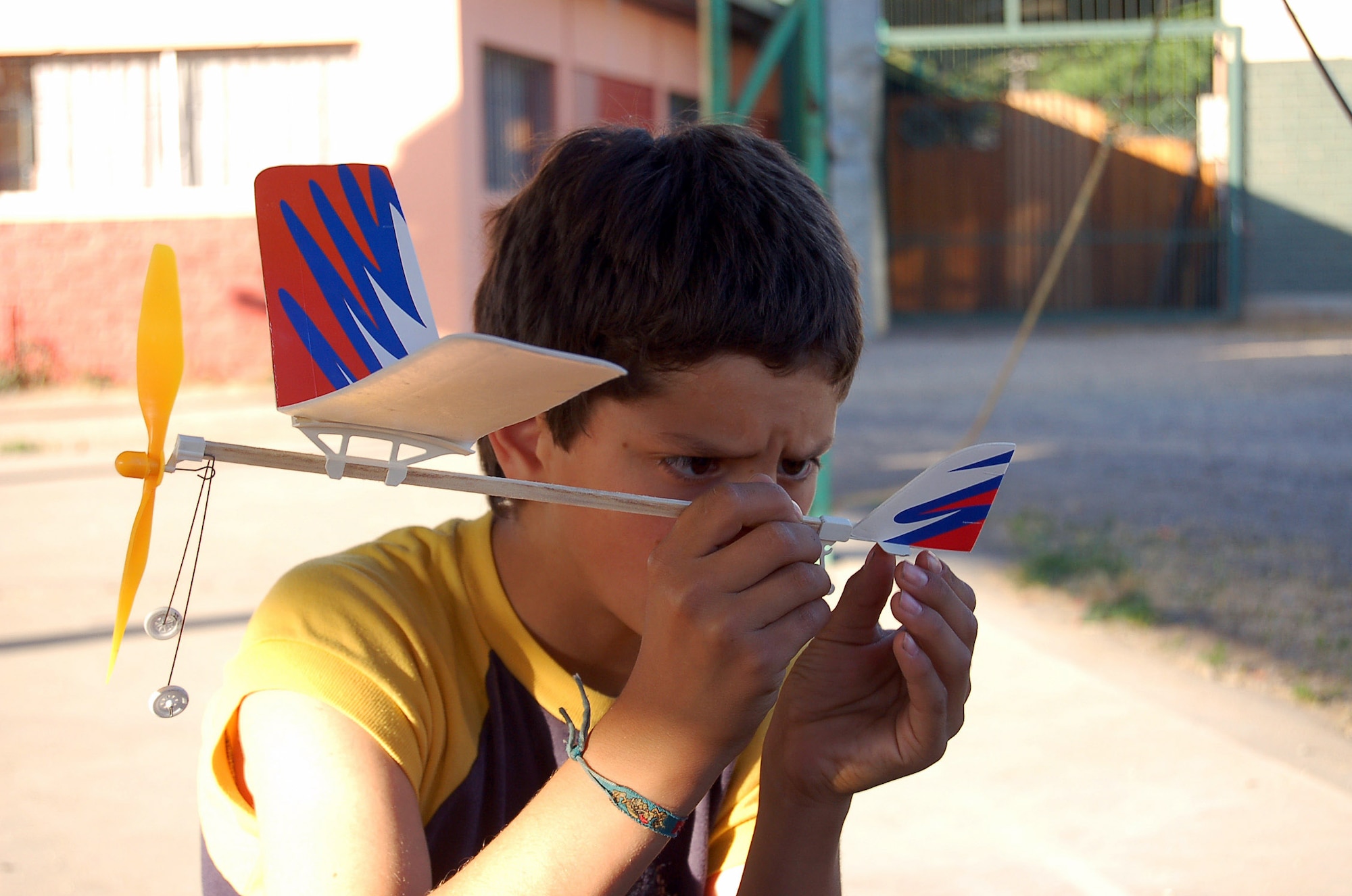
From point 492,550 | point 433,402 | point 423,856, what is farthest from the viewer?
point 492,550

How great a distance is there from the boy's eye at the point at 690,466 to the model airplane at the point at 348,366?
232 mm

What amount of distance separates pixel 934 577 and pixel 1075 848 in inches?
60.0

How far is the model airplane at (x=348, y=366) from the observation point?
2.62 ft

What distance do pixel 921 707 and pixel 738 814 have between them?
0.36 meters

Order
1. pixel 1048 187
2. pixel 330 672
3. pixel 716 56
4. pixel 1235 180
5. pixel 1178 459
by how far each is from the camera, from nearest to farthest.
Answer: pixel 330 672
pixel 716 56
pixel 1178 459
pixel 1235 180
pixel 1048 187

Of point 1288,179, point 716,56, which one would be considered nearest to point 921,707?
point 716,56

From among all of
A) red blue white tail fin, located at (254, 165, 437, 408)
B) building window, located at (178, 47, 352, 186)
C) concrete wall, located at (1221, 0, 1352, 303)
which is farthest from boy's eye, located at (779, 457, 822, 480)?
concrete wall, located at (1221, 0, 1352, 303)

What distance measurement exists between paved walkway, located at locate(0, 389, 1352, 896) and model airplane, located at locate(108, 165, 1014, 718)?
1.73 m

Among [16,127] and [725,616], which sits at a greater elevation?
[16,127]

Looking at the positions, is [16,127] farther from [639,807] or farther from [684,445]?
[639,807]

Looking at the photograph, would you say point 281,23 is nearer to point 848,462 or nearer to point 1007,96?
point 848,462

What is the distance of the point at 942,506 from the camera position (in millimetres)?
1182

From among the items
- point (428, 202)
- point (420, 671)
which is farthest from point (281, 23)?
point (420, 671)

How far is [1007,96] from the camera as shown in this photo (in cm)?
1550
